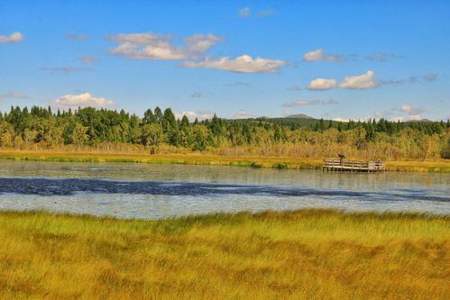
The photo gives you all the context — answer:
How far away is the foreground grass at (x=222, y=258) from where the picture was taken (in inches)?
580

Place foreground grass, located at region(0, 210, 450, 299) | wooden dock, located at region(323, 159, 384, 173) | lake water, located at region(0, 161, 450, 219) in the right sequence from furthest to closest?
1. wooden dock, located at region(323, 159, 384, 173)
2. lake water, located at region(0, 161, 450, 219)
3. foreground grass, located at region(0, 210, 450, 299)

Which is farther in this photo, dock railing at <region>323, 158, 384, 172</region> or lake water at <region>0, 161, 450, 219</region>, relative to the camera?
dock railing at <region>323, 158, 384, 172</region>

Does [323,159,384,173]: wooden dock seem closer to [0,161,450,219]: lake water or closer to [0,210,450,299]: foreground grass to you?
[0,161,450,219]: lake water

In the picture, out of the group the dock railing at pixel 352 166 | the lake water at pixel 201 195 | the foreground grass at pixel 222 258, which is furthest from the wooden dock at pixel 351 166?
the foreground grass at pixel 222 258

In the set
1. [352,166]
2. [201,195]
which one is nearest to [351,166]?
[352,166]

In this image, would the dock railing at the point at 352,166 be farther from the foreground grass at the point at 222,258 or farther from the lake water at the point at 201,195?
the foreground grass at the point at 222,258

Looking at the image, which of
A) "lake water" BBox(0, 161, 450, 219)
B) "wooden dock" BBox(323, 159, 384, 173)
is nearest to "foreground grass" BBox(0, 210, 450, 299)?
"lake water" BBox(0, 161, 450, 219)

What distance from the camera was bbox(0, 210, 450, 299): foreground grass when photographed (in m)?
14.7

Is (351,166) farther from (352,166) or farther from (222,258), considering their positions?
(222,258)

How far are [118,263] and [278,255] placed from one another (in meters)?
5.16

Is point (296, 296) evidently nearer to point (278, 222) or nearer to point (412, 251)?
point (412, 251)

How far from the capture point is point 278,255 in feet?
63.6

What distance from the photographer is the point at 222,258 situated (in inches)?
728

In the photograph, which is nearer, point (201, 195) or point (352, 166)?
point (201, 195)
